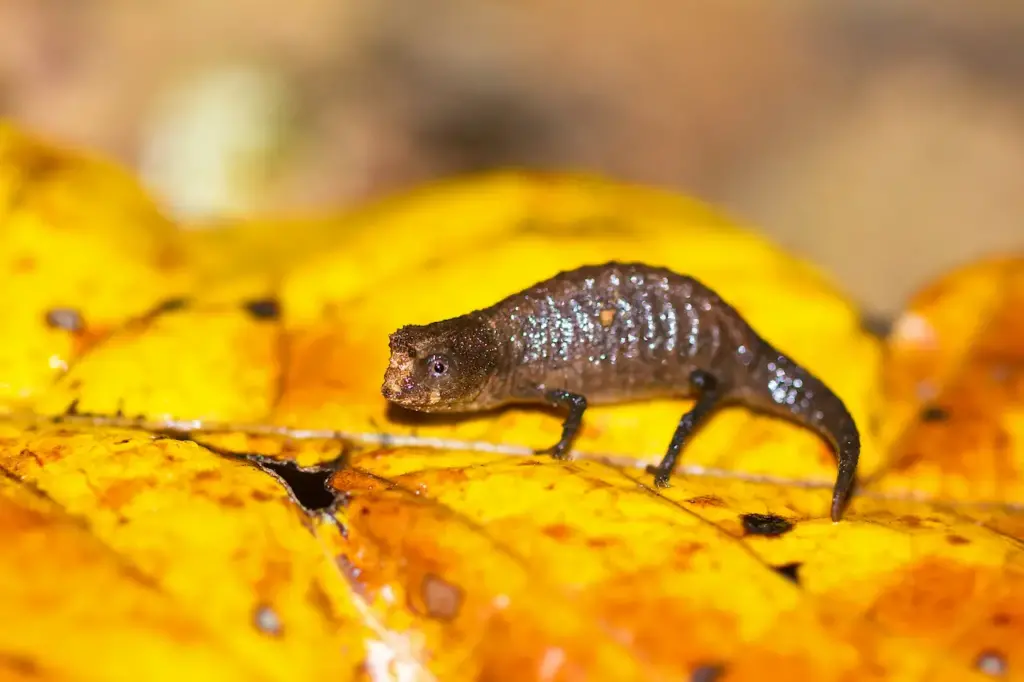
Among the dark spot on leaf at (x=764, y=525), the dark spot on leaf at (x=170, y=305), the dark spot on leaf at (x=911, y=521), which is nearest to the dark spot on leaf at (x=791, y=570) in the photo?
Result: the dark spot on leaf at (x=764, y=525)

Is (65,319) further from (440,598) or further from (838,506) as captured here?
(838,506)

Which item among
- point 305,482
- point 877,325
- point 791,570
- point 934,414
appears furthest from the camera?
point 877,325

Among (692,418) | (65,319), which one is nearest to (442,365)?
(692,418)

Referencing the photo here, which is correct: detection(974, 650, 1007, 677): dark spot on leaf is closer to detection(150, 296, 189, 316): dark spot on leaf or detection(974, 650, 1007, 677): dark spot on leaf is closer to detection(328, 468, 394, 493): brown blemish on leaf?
detection(328, 468, 394, 493): brown blemish on leaf

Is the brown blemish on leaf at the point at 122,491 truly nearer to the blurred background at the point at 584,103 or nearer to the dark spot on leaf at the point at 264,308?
the dark spot on leaf at the point at 264,308

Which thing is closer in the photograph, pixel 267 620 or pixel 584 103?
pixel 267 620


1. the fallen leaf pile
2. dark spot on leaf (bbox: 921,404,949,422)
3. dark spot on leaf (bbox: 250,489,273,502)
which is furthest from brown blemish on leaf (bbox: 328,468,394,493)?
dark spot on leaf (bbox: 921,404,949,422)
